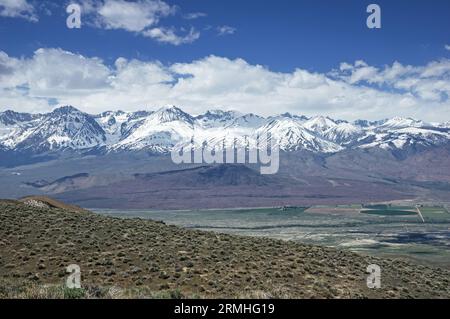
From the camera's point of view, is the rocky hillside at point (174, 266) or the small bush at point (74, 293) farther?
the rocky hillside at point (174, 266)

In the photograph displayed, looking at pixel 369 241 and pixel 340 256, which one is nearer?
pixel 340 256

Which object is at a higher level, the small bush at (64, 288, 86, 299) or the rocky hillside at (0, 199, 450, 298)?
the small bush at (64, 288, 86, 299)

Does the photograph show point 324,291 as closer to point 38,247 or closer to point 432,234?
point 38,247

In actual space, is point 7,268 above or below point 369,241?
above

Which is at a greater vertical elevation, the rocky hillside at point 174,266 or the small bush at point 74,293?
the small bush at point 74,293

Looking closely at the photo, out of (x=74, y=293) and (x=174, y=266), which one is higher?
(x=74, y=293)

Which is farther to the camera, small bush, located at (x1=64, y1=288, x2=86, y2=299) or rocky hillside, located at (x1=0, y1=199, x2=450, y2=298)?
rocky hillside, located at (x1=0, y1=199, x2=450, y2=298)

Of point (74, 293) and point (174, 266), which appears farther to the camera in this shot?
point (174, 266)
